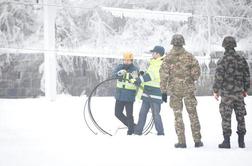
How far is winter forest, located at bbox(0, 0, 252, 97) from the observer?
43.5 ft

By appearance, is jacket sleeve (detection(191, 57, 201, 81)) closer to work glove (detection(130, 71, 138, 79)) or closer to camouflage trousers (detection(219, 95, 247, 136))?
camouflage trousers (detection(219, 95, 247, 136))

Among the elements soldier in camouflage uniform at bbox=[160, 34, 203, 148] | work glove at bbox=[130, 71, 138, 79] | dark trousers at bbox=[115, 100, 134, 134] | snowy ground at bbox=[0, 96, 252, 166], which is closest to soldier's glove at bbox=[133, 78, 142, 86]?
work glove at bbox=[130, 71, 138, 79]

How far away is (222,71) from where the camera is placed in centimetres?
772

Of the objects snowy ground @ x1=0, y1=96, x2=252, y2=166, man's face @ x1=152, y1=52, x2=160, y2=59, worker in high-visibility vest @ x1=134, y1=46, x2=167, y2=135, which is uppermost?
man's face @ x1=152, y1=52, x2=160, y2=59

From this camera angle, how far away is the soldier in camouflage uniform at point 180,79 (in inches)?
304

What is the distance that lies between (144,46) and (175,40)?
6.52 metres

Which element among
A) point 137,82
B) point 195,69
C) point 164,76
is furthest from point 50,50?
point 195,69

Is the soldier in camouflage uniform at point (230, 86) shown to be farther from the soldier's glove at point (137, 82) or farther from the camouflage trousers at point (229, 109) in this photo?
the soldier's glove at point (137, 82)

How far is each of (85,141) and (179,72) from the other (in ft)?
6.31

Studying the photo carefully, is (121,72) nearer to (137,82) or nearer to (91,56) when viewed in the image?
(137,82)

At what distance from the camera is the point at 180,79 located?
773 centimetres

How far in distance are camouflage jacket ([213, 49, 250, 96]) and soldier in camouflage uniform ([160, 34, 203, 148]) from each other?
32 centimetres

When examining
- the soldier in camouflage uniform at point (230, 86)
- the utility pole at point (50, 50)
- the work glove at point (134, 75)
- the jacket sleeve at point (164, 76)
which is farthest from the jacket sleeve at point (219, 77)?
the utility pole at point (50, 50)

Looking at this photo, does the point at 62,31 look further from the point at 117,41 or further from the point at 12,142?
the point at 12,142
